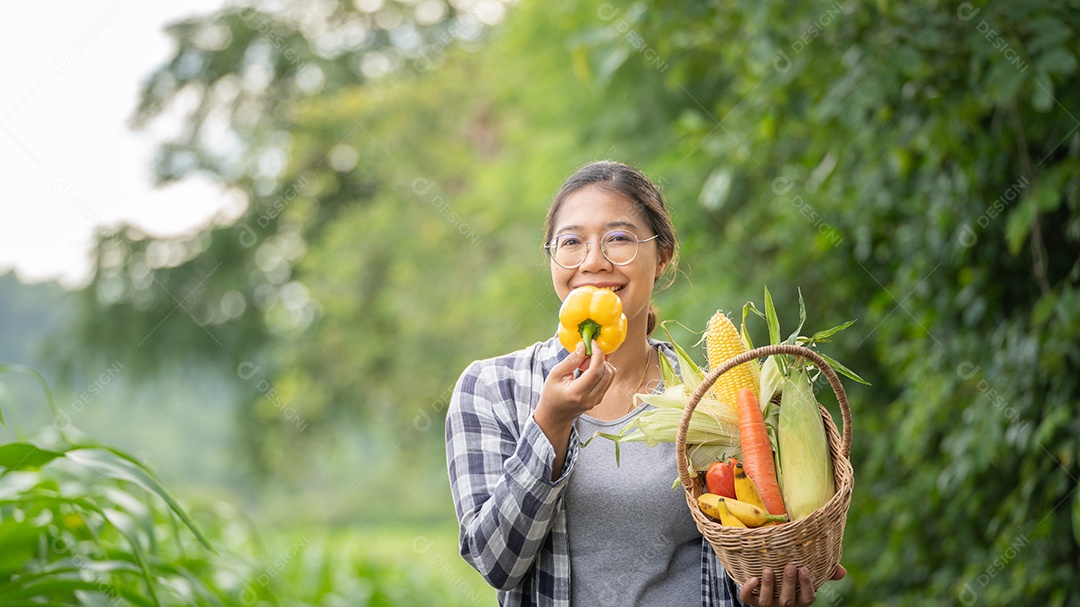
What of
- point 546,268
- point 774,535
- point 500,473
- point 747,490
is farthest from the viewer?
point 546,268

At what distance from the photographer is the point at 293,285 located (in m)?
13.1

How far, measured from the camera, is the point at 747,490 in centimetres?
181

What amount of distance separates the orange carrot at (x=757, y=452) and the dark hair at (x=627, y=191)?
0.42m

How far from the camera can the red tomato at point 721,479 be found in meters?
1.83

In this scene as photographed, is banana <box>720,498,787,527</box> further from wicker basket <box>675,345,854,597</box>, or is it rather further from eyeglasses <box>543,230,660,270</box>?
eyeglasses <box>543,230,660,270</box>

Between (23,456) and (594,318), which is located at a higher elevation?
(594,318)

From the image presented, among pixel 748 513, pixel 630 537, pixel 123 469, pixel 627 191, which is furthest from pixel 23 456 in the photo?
pixel 748 513

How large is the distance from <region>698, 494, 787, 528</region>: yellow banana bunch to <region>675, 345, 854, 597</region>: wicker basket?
0.02 metres

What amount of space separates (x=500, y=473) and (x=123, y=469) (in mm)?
842

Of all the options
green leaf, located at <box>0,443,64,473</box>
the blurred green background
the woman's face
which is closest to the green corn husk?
the woman's face

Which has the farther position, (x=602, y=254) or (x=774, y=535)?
(x=602, y=254)

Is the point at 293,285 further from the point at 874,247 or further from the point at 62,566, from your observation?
the point at 62,566

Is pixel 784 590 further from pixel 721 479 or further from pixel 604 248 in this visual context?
pixel 604 248

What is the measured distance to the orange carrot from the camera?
1805mm
